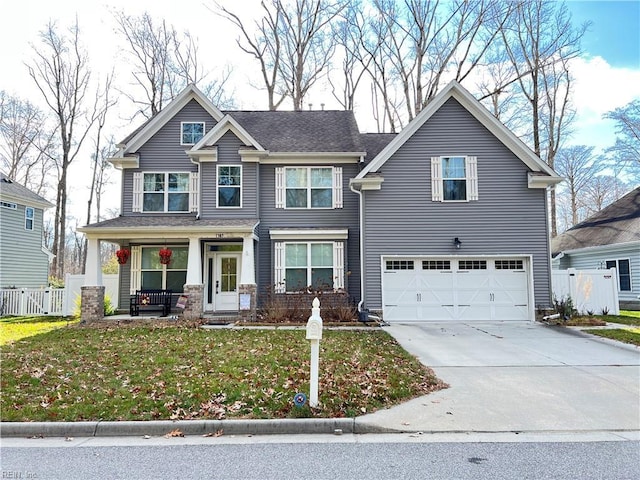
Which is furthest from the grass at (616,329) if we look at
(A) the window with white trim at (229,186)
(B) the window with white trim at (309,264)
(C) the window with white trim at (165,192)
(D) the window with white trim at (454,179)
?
(C) the window with white trim at (165,192)

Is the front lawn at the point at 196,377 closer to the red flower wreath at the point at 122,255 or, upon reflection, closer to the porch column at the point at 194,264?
the porch column at the point at 194,264

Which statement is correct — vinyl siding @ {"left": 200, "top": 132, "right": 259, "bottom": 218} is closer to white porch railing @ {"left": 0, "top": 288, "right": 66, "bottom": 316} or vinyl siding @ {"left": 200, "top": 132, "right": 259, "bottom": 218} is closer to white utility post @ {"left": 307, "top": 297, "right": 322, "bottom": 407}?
white porch railing @ {"left": 0, "top": 288, "right": 66, "bottom": 316}

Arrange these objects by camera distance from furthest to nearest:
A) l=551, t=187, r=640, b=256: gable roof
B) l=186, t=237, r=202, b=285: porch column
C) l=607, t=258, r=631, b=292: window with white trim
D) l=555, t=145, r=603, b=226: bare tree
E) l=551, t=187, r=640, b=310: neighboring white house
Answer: l=555, t=145, r=603, b=226: bare tree < l=551, t=187, r=640, b=256: gable roof < l=607, t=258, r=631, b=292: window with white trim < l=551, t=187, r=640, b=310: neighboring white house < l=186, t=237, r=202, b=285: porch column

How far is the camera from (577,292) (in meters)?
15.0

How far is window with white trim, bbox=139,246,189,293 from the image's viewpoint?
15547 millimetres

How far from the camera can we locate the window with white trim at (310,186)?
15852mm

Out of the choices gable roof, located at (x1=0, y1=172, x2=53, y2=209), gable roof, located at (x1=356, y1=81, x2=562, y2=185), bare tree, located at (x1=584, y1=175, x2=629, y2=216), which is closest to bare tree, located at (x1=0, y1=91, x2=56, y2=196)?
gable roof, located at (x1=0, y1=172, x2=53, y2=209)

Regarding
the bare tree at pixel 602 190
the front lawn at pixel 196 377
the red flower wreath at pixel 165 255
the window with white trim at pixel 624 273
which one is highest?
the bare tree at pixel 602 190

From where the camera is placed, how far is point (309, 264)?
50.0 ft

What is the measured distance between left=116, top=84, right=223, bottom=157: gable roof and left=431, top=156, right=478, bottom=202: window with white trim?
8723mm

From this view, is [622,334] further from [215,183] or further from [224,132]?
[224,132]

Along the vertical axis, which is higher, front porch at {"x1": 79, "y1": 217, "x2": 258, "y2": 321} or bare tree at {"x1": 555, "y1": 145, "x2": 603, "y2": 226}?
bare tree at {"x1": 555, "y1": 145, "x2": 603, "y2": 226}

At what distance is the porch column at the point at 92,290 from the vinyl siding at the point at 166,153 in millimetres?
2388

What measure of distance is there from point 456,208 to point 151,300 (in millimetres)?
11311
